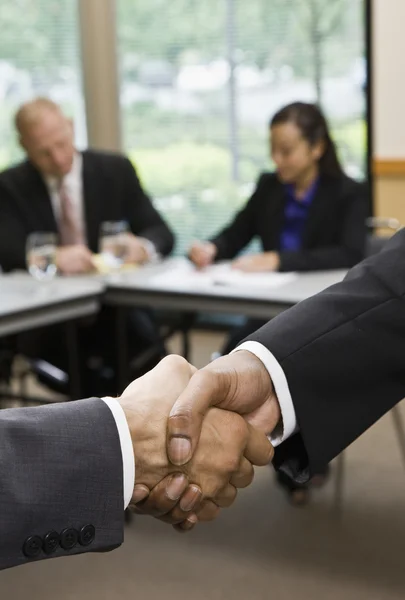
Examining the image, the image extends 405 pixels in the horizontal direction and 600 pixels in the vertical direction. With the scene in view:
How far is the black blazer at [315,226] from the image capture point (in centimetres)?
322

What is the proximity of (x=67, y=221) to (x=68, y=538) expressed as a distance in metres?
2.66

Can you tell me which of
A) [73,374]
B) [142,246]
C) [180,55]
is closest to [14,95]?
[180,55]

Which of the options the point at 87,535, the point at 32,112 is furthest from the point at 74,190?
the point at 87,535

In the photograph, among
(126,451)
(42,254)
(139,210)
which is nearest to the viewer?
(126,451)

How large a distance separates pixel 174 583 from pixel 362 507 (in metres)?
0.80

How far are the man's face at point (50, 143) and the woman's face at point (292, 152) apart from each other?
0.89 m

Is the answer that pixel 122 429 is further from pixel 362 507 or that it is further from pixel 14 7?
pixel 14 7

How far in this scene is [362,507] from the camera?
3020 millimetres

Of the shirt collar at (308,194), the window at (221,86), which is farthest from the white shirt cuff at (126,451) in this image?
the window at (221,86)

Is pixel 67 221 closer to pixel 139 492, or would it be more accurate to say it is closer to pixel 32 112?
pixel 32 112

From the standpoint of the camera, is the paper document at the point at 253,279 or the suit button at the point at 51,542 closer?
the suit button at the point at 51,542

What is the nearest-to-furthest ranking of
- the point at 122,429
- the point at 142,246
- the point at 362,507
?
1. the point at 122,429
2. the point at 362,507
3. the point at 142,246

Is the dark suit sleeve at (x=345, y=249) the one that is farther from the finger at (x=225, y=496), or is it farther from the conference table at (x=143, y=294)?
the finger at (x=225, y=496)

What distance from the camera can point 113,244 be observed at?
3.29 meters
